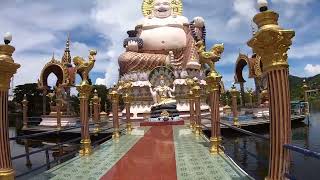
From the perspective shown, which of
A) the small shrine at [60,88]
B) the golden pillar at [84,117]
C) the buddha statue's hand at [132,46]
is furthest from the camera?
the buddha statue's hand at [132,46]

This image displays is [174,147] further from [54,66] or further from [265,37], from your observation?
[54,66]

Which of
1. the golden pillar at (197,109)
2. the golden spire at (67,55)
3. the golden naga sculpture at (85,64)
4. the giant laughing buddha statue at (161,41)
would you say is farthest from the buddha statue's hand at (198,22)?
the golden naga sculpture at (85,64)

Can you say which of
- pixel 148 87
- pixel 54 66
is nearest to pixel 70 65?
pixel 54 66

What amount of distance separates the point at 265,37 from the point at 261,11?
261 millimetres

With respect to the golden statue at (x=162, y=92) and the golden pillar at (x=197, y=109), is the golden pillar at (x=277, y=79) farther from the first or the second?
the golden statue at (x=162, y=92)

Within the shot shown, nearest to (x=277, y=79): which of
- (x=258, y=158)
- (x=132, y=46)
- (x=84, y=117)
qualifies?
(x=258, y=158)

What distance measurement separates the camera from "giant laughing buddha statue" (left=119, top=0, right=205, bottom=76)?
2559cm

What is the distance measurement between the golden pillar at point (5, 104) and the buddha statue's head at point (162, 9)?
23.9m

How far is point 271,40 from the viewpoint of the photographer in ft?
10.4

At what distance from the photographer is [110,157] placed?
6723 mm

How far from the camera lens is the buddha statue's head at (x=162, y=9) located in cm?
2742

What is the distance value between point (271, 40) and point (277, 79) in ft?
1.12

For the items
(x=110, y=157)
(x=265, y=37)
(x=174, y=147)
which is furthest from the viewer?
(x=174, y=147)

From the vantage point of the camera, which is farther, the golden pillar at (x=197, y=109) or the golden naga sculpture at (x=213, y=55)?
the golden pillar at (x=197, y=109)
